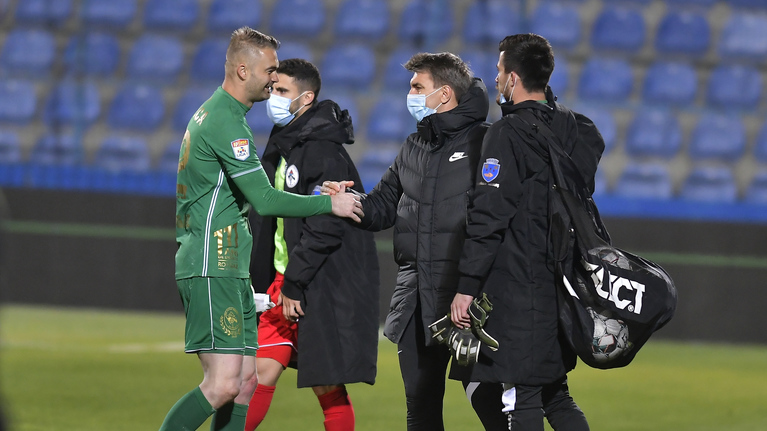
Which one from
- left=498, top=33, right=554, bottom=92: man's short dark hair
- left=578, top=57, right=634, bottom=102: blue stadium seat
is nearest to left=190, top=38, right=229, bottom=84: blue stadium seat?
left=578, top=57, right=634, bottom=102: blue stadium seat

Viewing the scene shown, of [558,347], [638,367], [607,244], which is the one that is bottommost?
[638,367]

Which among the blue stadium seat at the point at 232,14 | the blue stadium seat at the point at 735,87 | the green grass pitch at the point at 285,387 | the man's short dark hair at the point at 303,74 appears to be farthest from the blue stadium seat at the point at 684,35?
the man's short dark hair at the point at 303,74

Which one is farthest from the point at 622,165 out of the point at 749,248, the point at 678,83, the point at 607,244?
the point at 607,244

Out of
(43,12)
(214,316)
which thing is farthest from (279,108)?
(43,12)

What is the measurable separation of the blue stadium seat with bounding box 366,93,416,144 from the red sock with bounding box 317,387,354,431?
22.2ft

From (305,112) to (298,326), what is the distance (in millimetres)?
1011

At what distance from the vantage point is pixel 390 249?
10.1 m

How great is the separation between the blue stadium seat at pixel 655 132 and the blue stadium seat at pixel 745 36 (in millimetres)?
1310

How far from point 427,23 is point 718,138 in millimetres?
3459

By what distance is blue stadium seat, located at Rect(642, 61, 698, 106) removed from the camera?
38.6ft

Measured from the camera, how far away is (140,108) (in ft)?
40.2

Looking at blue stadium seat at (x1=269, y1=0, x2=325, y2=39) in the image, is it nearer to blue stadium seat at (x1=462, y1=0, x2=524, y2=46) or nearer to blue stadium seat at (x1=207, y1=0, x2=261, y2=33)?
blue stadium seat at (x1=207, y1=0, x2=261, y2=33)

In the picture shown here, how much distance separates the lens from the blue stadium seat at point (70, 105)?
11484mm

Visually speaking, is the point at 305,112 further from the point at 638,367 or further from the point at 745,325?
the point at 745,325
